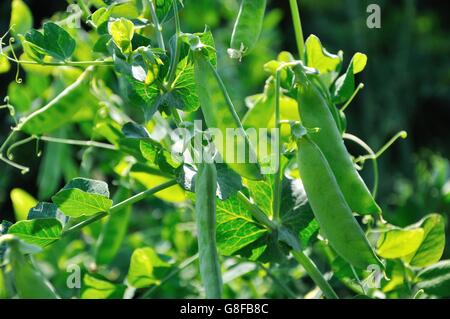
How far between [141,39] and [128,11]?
0.23 meters

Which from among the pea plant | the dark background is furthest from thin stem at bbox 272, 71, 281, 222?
the dark background

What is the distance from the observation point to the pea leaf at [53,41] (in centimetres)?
65

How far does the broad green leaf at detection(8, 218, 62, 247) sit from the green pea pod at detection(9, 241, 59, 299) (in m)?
0.06

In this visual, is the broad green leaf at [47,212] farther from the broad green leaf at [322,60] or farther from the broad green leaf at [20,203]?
the broad green leaf at [20,203]

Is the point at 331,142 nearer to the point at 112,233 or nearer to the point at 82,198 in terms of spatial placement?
the point at 82,198

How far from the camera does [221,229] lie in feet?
→ 2.19

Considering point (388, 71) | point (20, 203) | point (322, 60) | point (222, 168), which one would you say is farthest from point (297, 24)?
point (388, 71)

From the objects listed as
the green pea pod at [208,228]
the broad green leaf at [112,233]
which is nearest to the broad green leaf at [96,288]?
the broad green leaf at [112,233]

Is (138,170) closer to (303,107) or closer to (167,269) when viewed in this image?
(167,269)

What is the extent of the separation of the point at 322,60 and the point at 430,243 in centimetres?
22

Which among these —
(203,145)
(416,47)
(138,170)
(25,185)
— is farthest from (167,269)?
(416,47)

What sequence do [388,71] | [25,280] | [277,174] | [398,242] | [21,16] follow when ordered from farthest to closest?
1. [388,71]
2. [21,16]
3. [398,242]
4. [277,174]
5. [25,280]

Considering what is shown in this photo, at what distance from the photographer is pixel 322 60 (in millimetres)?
717

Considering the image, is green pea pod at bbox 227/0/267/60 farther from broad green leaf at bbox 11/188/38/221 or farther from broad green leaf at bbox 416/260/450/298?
broad green leaf at bbox 11/188/38/221
